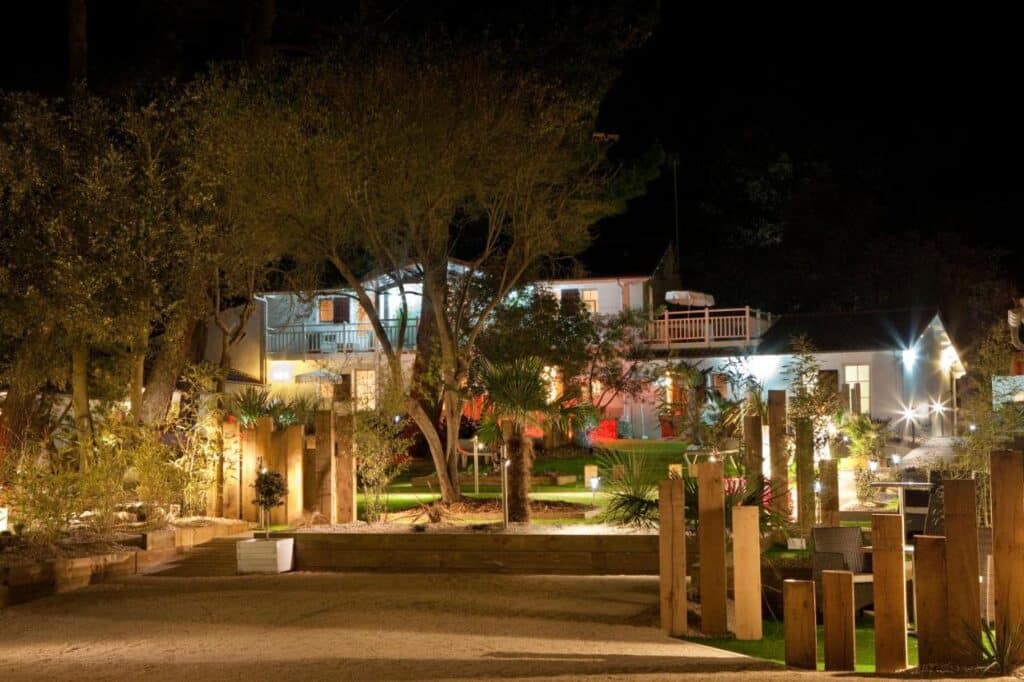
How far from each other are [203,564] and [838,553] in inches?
326

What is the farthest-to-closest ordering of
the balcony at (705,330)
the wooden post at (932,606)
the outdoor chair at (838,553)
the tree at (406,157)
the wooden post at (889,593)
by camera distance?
the balcony at (705,330) → the tree at (406,157) → the outdoor chair at (838,553) → the wooden post at (889,593) → the wooden post at (932,606)

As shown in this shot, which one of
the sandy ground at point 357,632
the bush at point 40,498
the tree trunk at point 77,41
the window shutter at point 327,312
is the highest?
the tree trunk at point 77,41

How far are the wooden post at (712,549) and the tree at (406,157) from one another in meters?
Result: 8.79

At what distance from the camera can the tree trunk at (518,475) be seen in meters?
15.7

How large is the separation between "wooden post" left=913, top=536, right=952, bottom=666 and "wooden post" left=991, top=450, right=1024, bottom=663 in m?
0.40

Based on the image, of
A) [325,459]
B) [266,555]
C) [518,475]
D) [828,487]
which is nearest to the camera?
[266,555]

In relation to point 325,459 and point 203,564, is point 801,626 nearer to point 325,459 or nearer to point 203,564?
point 325,459

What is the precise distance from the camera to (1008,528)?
9.16 meters

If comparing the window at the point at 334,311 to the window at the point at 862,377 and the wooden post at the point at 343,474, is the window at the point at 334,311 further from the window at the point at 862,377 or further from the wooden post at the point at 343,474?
the wooden post at the point at 343,474

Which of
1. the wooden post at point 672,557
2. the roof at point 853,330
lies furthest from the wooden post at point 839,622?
the roof at point 853,330

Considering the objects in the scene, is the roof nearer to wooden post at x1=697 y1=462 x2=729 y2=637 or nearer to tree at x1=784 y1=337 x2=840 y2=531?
tree at x1=784 y1=337 x2=840 y2=531

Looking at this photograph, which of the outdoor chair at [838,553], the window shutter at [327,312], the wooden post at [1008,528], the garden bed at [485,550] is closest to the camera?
the wooden post at [1008,528]

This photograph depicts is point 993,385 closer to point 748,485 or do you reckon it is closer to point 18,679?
point 748,485

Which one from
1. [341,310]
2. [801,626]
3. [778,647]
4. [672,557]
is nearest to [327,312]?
[341,310]
